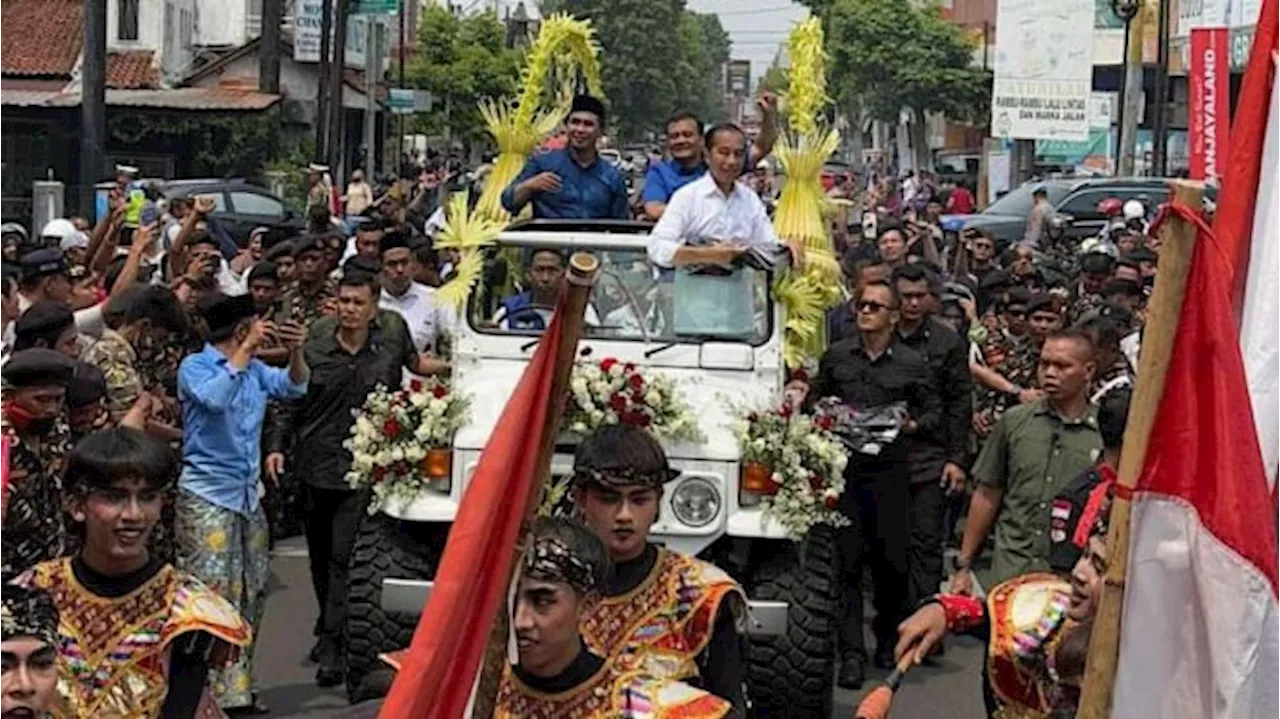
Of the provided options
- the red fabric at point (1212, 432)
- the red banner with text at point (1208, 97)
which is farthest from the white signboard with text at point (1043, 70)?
the red fabric at point (1212, 432)

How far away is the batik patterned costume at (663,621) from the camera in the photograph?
4.89 metres

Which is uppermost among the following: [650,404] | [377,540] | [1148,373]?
[1148,373]

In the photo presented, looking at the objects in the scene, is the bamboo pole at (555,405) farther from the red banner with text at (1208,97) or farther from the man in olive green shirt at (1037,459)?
the red banner with text at (1208,97)

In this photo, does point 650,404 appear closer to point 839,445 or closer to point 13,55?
point 839,445

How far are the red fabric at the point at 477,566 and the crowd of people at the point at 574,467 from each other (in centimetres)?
78

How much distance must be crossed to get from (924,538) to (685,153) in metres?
2.01

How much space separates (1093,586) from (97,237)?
8.26m

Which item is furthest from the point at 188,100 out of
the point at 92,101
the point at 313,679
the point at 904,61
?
the point at 313,679

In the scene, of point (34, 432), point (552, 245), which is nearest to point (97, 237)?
point (552, 245)

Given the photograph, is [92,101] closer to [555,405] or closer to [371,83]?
[371,83]

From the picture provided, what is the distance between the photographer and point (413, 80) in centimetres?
5366

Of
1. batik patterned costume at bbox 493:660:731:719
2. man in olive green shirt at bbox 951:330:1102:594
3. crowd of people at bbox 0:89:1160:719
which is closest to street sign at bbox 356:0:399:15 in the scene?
crowd of people at bbox 0:89:1160:719

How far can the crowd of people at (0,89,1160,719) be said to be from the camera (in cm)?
461

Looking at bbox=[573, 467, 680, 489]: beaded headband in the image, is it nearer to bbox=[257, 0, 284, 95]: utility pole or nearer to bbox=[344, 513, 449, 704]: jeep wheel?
bbox=[344, 513, 449, 704]: jeep wheel
